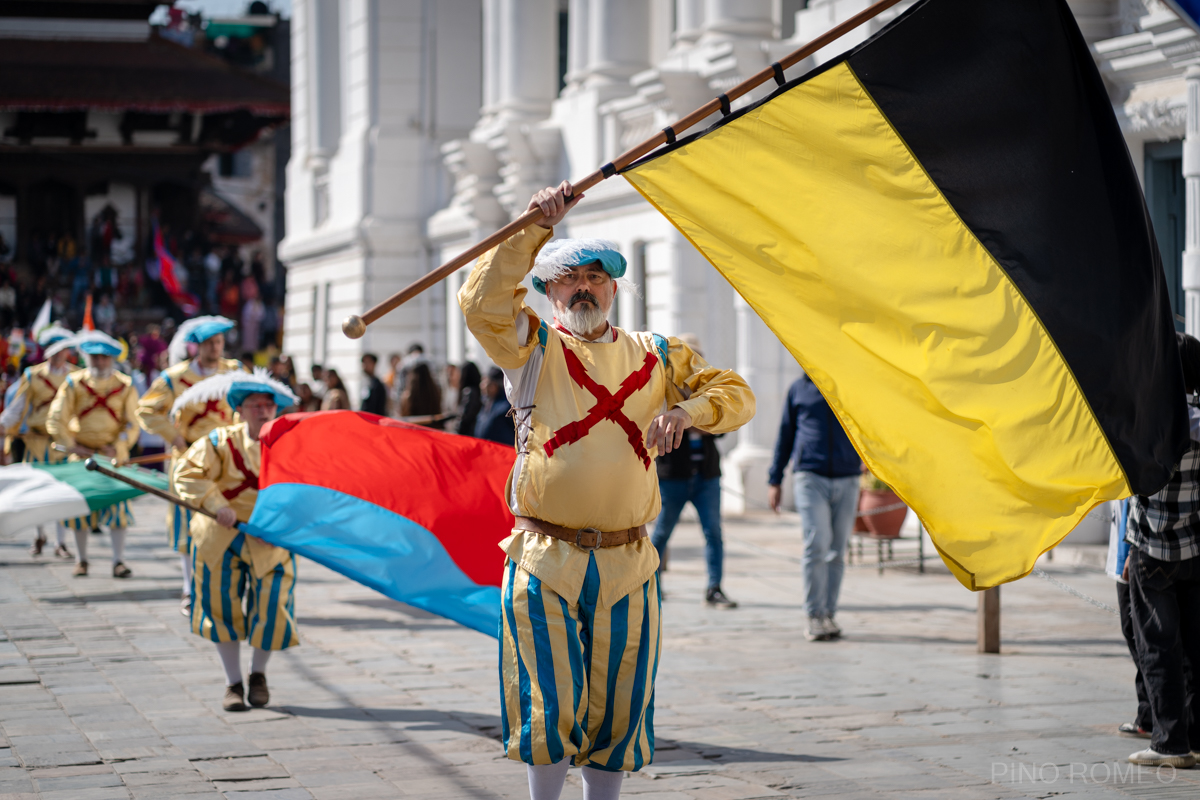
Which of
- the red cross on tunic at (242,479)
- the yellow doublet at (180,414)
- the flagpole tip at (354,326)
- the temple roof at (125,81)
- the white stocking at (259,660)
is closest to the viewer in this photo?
the flagpole tip at (354,326)

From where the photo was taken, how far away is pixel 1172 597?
6.38 m

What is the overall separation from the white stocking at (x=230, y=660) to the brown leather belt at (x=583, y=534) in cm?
317

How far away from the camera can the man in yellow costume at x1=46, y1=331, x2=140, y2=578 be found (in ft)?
42.0

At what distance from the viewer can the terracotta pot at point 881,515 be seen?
13.0 metres

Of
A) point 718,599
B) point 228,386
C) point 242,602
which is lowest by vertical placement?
point 718,599

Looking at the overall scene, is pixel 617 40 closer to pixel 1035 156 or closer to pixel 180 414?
pixel 180 414

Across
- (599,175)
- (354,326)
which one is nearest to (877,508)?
(599,175)

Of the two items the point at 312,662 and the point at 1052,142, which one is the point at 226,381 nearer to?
the point at 312,662

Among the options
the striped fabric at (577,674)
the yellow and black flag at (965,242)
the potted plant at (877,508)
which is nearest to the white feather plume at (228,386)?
the striped fabric at (577,674)

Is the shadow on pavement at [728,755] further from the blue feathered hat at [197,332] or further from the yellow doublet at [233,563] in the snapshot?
the blue feathered hat at [197,332]

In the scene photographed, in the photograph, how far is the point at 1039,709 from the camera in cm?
741

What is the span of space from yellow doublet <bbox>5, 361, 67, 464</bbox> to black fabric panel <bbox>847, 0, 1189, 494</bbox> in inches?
459

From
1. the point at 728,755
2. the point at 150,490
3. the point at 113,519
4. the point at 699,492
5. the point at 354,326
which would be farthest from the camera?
the point at 113,519

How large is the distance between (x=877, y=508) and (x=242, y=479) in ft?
21.7
